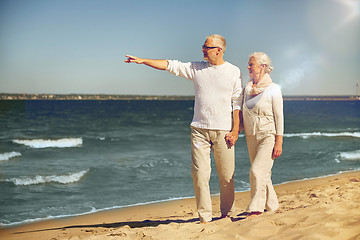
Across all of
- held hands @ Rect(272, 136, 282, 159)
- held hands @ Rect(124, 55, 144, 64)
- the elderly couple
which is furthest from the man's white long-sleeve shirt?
held hands @ Rect(272, 136, 282, 159)

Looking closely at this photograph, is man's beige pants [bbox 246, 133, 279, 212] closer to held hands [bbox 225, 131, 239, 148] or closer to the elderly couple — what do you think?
the elderly couple

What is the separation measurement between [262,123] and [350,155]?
12.9 metres

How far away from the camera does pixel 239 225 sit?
3977mm

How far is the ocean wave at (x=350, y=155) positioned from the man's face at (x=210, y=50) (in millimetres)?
12072

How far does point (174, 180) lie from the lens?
35.8 feet

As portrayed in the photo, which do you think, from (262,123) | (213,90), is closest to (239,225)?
(262,123)

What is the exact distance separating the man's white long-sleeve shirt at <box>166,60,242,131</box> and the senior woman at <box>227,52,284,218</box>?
18cm

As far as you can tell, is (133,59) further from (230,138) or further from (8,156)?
(8,156)

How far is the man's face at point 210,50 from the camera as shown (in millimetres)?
4262

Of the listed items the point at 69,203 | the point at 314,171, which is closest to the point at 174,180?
the point at 69,203

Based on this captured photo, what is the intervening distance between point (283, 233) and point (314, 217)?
0.45 metres

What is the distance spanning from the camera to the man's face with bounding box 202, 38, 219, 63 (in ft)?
14.0

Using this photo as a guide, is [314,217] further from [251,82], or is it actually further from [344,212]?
[251,82]

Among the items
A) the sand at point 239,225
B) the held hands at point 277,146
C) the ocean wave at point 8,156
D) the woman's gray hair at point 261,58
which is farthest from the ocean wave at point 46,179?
the woman's gray hair at point 261,58
